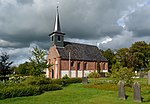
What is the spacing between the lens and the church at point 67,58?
59.5 metres

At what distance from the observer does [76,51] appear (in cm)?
6488

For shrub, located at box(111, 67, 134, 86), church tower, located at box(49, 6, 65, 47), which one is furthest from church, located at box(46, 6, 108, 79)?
shrub, located at box(111, 67, 134, 86)

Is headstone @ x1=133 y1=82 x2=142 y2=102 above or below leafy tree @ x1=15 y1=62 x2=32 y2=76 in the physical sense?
below

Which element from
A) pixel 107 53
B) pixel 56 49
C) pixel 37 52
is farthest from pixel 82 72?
pixel 37 52

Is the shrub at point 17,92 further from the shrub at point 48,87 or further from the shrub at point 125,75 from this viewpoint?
the shrub at point 125,75

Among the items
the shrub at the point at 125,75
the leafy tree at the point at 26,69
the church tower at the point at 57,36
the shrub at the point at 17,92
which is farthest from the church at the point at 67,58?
the shrub at the point at 17,92

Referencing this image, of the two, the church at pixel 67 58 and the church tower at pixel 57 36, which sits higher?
the church tower at pixel 57 36

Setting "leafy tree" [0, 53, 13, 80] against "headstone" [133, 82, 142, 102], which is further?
"leafy tree" [0, 53, 13, 80]

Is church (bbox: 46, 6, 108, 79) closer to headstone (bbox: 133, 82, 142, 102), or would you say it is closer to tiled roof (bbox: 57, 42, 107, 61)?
tiled roof (bbox: 57, 42, 107, 61)

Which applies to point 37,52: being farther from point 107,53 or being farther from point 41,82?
point 107,53

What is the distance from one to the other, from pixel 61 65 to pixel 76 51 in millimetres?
8496

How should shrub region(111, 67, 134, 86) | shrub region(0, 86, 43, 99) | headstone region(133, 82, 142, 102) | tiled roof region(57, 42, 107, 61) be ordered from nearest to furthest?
headstone region(133, 82, 142, 102), shrub region(0, 86, 43, 99), shrub region(111, 67, 134, 86), tiled roof region(57, 42, 107, 61)

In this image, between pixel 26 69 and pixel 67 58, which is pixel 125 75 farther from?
pixel 67 58

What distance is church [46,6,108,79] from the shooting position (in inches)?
2342
